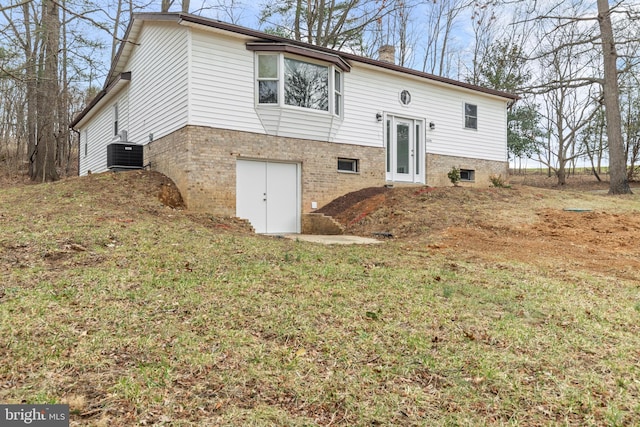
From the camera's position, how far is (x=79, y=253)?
5.30 metres

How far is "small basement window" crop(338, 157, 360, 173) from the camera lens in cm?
1275

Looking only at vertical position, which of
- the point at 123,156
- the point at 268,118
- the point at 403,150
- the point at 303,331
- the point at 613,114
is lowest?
the point at 303,331

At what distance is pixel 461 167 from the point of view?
1567 cm

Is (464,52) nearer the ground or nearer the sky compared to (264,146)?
nearer the sky

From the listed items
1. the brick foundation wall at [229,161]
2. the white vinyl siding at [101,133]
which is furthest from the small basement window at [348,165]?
the white vinyl siding at [101,133]

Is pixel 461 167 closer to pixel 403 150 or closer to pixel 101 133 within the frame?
pixel 403 150

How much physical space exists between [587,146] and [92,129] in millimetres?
26690

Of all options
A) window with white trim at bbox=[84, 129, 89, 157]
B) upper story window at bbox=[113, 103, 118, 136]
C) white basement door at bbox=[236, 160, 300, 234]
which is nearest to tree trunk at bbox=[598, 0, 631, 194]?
white basement door at bbox=[236, 160, 300, 234]

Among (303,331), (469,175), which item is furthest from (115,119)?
(303,331)

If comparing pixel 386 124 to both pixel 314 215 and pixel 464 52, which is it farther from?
pixel 464 52

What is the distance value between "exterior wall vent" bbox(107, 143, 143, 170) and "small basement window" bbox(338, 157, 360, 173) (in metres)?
6.09

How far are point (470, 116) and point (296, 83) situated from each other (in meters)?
8.18

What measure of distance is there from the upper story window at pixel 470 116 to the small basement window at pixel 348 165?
18.5ft

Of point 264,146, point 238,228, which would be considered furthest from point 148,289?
point 264,146
